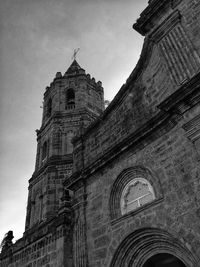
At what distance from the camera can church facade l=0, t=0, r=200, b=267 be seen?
6.41m

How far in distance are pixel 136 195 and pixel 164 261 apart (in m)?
1.91

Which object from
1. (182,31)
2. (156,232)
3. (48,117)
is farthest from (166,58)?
(48,117)

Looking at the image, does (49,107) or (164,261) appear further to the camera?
(49,107)

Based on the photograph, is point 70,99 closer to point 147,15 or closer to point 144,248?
point 147,15

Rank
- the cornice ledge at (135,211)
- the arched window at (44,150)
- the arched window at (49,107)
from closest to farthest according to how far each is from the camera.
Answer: the cornice ledge at (135,211), the arched window at (44,150), the arched window at (49,107)

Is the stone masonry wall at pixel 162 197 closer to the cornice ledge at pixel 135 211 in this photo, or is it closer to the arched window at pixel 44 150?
the cornice ledge at pixel 135 211

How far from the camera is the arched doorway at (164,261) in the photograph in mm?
7387

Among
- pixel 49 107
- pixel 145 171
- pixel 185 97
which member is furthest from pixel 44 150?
pixel 185 97

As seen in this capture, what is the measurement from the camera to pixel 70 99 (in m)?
19.9

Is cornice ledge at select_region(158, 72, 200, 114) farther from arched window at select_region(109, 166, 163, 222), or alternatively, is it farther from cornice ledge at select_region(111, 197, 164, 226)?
cornice ledge at select_region(111, 197, 164, 226)

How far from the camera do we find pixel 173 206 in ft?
21.0

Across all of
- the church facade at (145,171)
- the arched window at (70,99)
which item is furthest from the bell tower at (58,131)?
the church facade at (145,171)

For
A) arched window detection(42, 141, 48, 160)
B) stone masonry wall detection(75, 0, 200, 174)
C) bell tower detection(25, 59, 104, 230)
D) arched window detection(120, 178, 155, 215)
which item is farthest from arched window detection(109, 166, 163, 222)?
arched window detection(42, 141, 48, 160)

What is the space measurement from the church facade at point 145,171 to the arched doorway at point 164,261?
0.02m
